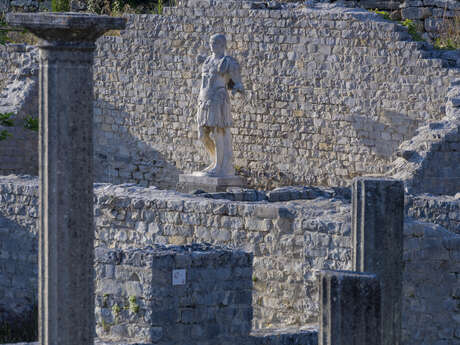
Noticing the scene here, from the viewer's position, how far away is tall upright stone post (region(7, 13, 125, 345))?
8.55m

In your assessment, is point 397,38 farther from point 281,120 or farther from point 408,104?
point 281,120

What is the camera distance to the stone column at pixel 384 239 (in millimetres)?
8984

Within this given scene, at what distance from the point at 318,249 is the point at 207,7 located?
9885 millimetres

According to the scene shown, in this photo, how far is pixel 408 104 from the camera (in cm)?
1875

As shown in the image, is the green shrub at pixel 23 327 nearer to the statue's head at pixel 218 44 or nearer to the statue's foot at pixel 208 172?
the statue's foot at pixel 208 172

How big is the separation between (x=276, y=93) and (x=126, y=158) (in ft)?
10.8

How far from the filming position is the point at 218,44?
19.3 m

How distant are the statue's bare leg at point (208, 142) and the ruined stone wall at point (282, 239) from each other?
214 inches

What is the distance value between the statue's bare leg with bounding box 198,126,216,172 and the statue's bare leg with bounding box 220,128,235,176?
0.15 metres

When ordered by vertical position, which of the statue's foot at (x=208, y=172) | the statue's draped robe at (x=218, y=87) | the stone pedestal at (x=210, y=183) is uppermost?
the statue's draped robe at (x=218, y=87)

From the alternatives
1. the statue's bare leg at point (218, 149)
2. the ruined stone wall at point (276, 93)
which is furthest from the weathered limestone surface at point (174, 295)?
the statue's bare leg at point (218, 149)

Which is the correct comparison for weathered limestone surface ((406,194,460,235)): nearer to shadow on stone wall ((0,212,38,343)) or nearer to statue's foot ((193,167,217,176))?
shadow on stone wall ((0,212,38,343))

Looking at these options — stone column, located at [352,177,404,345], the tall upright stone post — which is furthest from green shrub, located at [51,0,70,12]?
the tall upright stone post

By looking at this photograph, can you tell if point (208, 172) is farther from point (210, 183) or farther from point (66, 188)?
point (66, 188)
